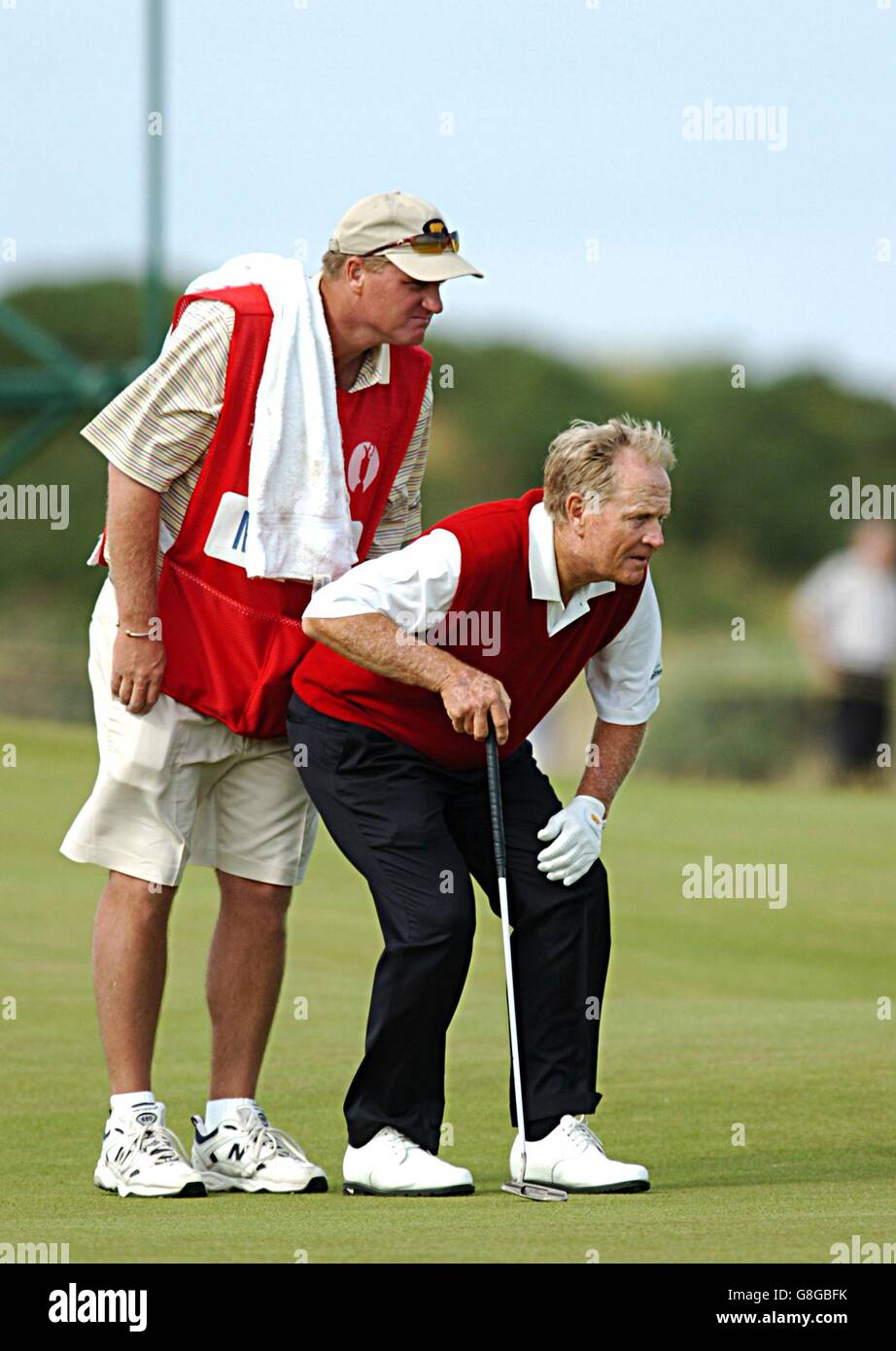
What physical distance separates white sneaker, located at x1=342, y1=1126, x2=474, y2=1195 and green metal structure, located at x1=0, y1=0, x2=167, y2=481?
1145 cm

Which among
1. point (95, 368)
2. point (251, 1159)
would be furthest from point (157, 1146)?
point (95, 368)

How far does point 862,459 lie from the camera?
1766 inches

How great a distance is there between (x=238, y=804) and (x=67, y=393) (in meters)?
13.9

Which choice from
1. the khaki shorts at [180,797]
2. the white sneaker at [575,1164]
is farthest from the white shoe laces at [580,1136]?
the khaki shorts at [180,797]

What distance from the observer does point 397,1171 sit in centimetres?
452

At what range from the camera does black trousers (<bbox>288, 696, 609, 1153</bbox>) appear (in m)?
Answer: 4.58

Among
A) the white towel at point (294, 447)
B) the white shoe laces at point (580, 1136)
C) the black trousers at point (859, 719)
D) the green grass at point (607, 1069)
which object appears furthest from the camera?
the black trousers at point (859, 719)

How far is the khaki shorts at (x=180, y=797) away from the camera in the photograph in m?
4.80

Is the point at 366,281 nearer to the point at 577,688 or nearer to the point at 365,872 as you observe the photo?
the point at 365,872

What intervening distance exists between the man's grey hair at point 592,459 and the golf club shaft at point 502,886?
507mm

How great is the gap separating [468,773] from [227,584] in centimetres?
65

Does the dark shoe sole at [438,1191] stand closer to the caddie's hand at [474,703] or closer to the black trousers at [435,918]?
the black trousers at [435,918]

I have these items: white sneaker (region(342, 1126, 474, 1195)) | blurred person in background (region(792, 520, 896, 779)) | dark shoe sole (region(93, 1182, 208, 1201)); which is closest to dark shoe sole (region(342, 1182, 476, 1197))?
white sneaker (region(342, 1126, 474, 1195))

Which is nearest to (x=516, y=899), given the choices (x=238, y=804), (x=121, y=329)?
(x=238, y=804)
